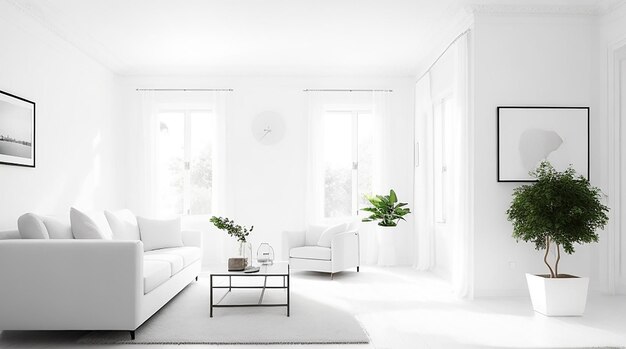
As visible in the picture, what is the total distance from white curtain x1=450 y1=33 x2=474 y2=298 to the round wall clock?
3.04 metres

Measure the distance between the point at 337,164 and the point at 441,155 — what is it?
1.68 metres

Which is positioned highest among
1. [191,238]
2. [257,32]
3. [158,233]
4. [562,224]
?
[257,32]

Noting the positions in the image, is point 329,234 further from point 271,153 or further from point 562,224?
point 562,224

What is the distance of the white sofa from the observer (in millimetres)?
3617

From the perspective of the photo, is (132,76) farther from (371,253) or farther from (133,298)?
(133,298)

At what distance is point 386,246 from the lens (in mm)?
7570

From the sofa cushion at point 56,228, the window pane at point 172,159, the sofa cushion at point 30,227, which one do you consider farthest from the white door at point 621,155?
the window pane at point 172,159

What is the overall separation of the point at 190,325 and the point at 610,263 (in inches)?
159

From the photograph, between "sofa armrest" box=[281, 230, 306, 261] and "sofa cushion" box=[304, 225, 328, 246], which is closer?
"sofa armrest" box=[281, 230, 306, 261]

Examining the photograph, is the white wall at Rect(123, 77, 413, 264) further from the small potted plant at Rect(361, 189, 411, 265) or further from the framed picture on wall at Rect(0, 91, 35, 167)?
the framed picture on wall at Rect(0, 91, 35, 167)

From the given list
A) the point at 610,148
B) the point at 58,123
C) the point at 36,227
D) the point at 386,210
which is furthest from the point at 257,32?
the point at 610,148

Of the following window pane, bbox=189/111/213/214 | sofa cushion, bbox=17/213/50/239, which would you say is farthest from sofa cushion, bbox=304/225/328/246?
sofa cushion, bbox=17/213/50/239

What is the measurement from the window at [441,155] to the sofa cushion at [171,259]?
3.42 meters

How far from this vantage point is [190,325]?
4.11m
